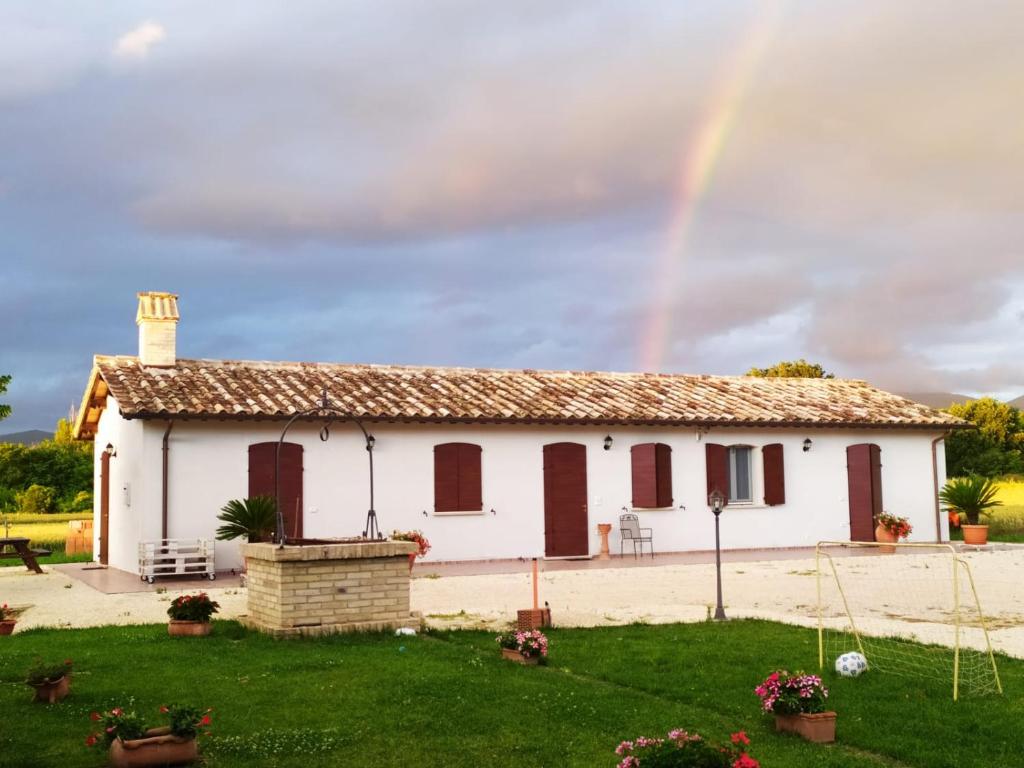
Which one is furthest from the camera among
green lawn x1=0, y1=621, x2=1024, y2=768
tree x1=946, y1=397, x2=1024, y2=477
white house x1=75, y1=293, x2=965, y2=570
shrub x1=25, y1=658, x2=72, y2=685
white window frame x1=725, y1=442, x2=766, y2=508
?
tree x1=946, y1=397, x2=1024, y2=477

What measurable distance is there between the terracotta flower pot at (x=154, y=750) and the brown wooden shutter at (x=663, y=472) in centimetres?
1522

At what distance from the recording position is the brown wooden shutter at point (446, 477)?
60.8 feet

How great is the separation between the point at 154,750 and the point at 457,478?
13425mm

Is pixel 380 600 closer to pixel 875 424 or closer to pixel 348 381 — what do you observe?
pixel 348 381

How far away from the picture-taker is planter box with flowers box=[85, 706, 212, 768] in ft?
17.3

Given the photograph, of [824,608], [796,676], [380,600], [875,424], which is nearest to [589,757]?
[796,676]

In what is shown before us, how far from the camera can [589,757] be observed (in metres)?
5.50

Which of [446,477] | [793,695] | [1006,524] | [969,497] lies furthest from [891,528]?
[793,695]

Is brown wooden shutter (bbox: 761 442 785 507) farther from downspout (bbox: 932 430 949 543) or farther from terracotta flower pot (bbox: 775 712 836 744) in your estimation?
terracotta flower pot (bbox: 775 712 836 744)

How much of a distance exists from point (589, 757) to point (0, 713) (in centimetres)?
371

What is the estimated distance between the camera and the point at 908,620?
422 inches

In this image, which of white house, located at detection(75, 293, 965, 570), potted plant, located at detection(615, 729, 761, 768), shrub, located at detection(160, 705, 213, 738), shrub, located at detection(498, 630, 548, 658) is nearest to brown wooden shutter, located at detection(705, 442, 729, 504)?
white house, located at detection(75, 293, 965, 570)

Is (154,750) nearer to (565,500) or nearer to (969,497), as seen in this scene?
(565,500)

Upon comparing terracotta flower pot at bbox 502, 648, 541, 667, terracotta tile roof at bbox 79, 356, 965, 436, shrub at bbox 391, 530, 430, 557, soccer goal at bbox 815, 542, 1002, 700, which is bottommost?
soccer goal at bbox 815, 542, 1002, 700
